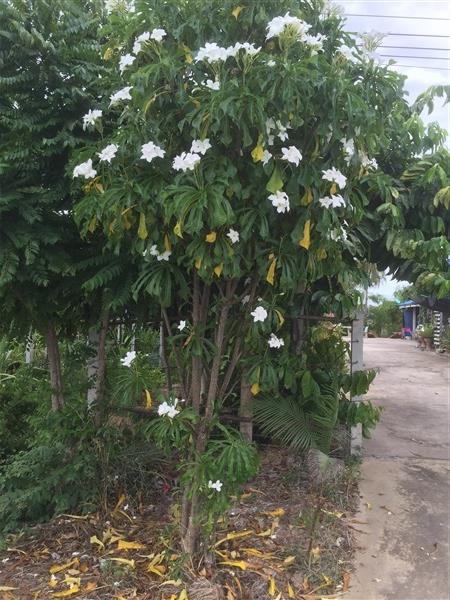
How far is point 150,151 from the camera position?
9.16ft

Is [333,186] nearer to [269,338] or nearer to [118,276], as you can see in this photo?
[269,338]

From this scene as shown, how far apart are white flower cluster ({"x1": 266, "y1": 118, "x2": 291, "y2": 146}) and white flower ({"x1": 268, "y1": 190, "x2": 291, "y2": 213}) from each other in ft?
0.83

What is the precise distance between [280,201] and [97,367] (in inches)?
105

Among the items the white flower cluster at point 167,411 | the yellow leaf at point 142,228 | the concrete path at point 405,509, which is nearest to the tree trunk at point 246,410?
the concrete path at point 405,509

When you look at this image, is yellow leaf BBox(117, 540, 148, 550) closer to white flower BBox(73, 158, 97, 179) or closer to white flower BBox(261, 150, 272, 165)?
white flower BBox(73, 158, 97, 179)

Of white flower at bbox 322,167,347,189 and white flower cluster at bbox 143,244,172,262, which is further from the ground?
white flower at bbox 322,167,347,189

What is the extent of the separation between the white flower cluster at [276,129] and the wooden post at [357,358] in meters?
2.83

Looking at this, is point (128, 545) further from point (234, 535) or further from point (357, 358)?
point (357, 358)

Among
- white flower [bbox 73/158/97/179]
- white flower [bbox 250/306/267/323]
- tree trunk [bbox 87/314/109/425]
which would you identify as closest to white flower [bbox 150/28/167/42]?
white flower [bbox 73/158/97/179]

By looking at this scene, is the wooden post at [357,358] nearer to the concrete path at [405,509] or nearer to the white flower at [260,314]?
the concrete path at [405,509]

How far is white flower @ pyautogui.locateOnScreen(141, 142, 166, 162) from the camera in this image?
2.79m

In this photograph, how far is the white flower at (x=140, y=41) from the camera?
9.20ft

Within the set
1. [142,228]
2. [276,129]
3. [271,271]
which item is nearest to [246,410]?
[271,271]

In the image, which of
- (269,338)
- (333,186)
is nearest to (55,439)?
(269,338)
